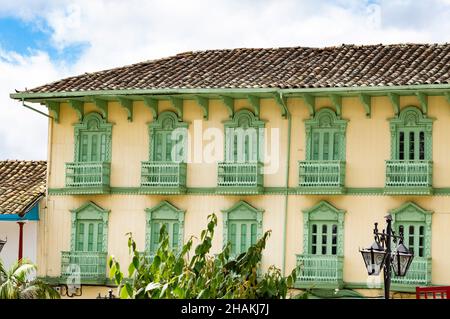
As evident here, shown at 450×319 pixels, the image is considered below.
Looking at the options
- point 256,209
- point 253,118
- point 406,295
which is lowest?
point 406,295

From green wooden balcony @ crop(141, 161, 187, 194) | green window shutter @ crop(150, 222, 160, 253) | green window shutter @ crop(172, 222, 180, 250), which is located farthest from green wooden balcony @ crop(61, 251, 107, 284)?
green wooden balcony @ crop(141, 161, 187, 194)

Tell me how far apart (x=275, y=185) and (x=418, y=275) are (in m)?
4.27

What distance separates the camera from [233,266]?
11891 mm

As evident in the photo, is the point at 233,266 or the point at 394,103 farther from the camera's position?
the point at 394,103

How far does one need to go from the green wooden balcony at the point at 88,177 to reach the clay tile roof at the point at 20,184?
106 cm

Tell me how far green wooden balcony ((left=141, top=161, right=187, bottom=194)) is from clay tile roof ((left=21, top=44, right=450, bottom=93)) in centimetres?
197

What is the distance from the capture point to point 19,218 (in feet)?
106

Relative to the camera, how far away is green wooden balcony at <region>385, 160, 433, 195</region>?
97.0 feet

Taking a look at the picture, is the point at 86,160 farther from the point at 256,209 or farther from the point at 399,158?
the point at 399,158

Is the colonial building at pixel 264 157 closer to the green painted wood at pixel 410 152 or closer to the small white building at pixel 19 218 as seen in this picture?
the green painted wood at pixel 410 152

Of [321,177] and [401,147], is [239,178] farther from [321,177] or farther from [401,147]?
[401,147]

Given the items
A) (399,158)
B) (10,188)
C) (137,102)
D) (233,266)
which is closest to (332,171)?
(399,158)

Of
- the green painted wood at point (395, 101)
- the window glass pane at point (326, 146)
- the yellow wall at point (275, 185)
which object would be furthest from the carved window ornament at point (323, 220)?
the green painted wood at point (395, 101)

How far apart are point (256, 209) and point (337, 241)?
7.10 ft
